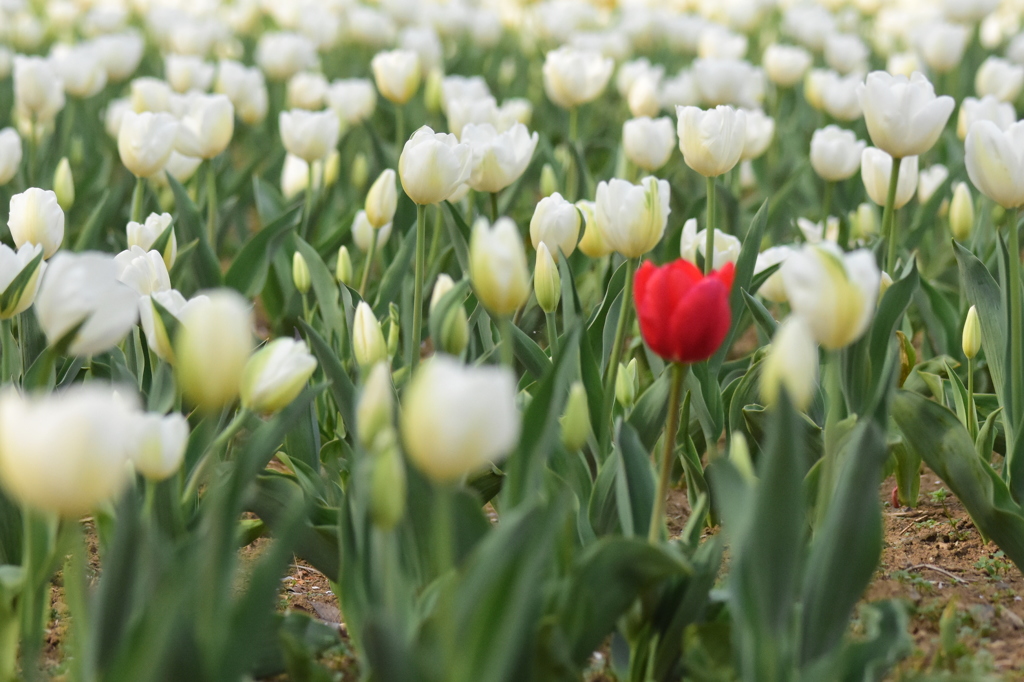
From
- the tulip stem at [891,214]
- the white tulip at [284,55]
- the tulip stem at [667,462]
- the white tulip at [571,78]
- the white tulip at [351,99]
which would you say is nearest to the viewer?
the tulip stem at [667,462]

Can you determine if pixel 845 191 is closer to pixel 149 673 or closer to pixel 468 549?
pixel 468 549

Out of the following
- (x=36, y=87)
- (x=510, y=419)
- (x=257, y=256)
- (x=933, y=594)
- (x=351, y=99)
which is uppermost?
(x=510, y=419)

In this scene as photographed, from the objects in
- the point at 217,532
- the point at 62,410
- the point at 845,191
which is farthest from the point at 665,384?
the point at 845,191

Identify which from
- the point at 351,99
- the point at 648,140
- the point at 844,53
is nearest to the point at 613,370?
the point at 648,140

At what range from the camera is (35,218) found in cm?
188

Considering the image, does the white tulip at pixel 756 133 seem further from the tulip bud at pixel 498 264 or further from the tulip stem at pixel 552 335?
the tulip bud at pixel 498 264

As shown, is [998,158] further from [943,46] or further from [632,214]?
[943,46]

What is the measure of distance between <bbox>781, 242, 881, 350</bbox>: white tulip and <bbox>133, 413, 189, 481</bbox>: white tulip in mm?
751

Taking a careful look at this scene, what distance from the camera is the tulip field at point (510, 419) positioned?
3.88 ft

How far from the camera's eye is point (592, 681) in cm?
162

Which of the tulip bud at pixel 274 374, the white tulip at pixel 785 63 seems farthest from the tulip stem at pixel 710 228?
the white tulip at pixel 785 63

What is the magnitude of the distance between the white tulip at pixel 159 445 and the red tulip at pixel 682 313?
59 centimetres

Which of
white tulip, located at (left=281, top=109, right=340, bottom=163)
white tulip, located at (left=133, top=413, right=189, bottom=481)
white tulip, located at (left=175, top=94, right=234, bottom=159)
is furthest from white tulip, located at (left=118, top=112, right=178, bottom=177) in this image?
white tulip, located at (left=133, top=413, right=189, bottom=481)

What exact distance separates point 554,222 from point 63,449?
121cm
